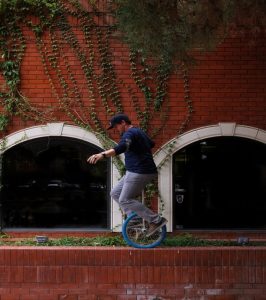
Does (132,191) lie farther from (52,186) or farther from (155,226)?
(52,186)

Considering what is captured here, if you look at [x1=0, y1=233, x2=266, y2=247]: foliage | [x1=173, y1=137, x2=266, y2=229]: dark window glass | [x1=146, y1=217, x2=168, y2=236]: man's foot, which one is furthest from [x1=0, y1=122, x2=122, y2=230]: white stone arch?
[x1=146, y1=217, x2=168, y2=236]: man's foot

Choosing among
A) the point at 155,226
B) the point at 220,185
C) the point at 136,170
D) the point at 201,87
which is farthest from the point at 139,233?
the point at 201,87

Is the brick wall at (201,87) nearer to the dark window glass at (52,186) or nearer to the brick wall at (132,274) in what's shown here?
the dark window glass at (52,186)

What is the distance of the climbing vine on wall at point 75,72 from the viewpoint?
9344 mm

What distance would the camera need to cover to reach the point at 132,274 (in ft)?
25.2

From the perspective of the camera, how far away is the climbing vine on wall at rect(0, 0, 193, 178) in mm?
9344

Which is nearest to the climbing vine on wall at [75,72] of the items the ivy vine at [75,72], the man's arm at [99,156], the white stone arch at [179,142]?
the ivy vine at [75,72]

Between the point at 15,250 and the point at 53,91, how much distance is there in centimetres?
277

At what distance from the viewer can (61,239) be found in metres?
8.73

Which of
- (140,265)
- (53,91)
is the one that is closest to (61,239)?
(140,265)

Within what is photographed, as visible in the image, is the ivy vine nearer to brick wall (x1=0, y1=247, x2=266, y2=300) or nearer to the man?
the man

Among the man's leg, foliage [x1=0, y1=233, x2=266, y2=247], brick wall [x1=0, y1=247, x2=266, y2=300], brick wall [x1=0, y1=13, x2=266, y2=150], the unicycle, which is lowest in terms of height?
brick wall [x1=0, y1=247, x2=266, y2=300]

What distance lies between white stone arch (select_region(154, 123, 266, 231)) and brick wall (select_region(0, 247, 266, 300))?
5.46 ft

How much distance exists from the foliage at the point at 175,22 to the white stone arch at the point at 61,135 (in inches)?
99.8
